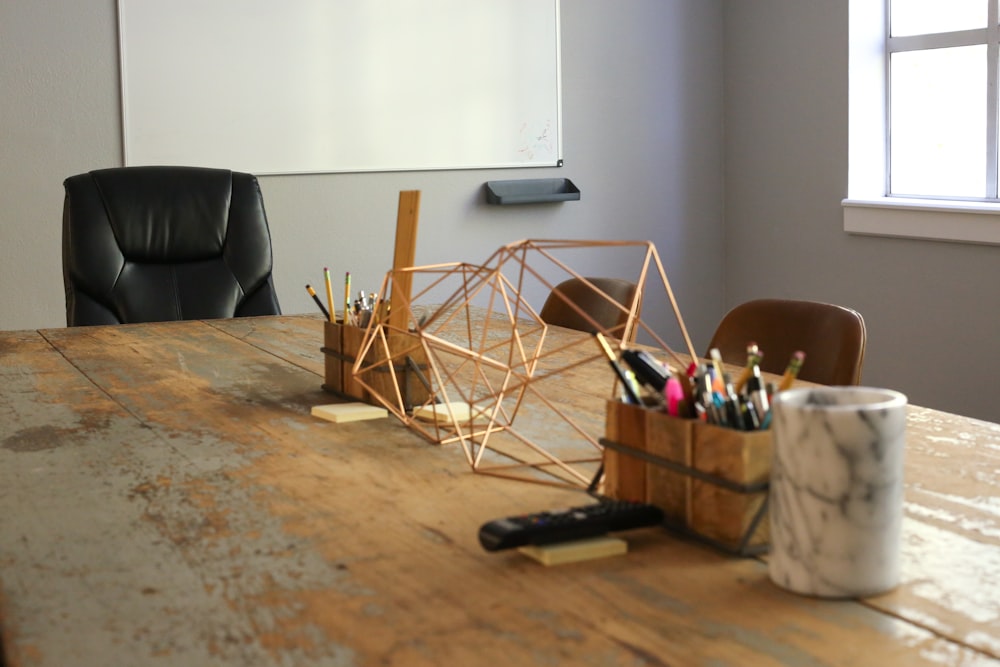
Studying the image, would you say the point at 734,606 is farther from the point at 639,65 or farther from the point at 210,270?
the point at 639,65

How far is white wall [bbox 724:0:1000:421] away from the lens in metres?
3.82

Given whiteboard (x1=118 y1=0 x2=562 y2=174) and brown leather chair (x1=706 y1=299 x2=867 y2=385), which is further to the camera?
whiteboard (x1=118 y1=0 x2=562 y2=174)

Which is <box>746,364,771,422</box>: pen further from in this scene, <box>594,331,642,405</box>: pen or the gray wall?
the gray wall

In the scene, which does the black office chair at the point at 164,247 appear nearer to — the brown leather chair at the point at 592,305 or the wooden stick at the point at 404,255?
the brown leather chair at the point at 592,305

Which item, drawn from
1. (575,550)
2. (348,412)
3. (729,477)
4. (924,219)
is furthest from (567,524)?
(924,219)

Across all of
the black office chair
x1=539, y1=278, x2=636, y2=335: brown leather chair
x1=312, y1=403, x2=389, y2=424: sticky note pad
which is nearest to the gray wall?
the black office chair

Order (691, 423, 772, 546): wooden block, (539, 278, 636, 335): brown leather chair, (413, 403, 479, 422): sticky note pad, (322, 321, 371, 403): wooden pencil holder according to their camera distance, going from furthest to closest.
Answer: (539, 278, 636, 335): brown leather chair → (322, 321, 371, 403): wooden pencil holder → (413, 403, 479, 422): sticky note pad → (691, 423, 772, 546): wooden block

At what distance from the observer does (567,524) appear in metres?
0.93

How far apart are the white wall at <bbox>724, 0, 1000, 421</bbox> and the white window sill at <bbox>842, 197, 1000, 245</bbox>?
1.9 inches

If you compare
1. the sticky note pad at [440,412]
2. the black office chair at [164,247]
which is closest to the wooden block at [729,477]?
the sticky note pad at [440,412]

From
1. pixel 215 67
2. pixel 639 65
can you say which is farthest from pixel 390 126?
pixel 639 65

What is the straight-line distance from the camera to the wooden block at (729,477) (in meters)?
0.90

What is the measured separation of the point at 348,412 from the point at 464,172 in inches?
117

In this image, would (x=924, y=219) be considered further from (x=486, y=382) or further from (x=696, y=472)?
(x=696, y=472)
